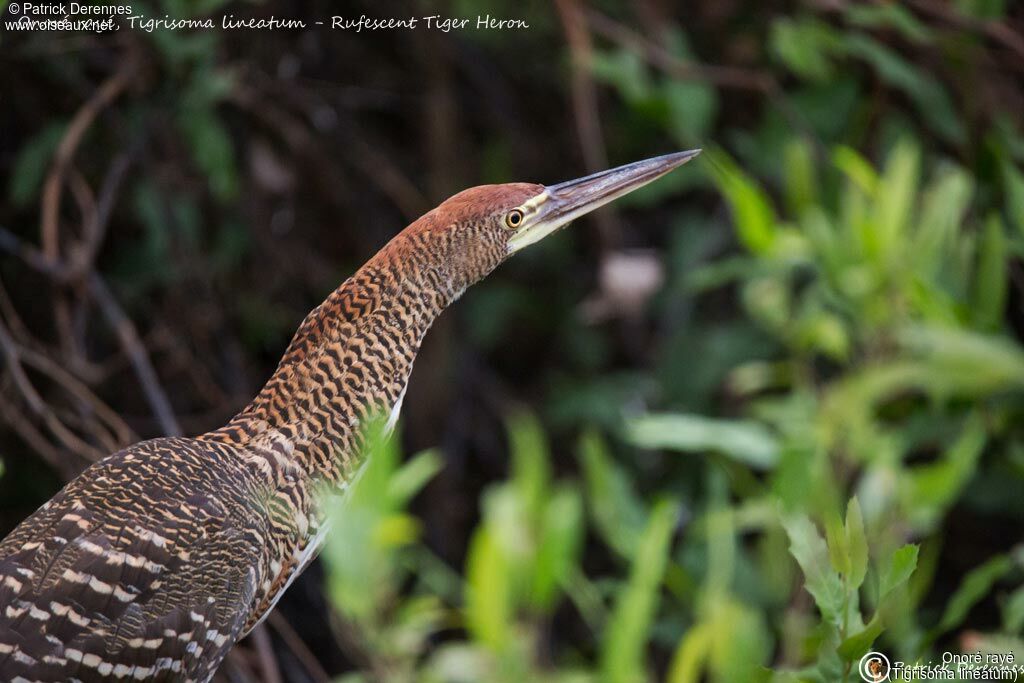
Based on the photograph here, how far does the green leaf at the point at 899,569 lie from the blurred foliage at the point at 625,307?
520 millimetres

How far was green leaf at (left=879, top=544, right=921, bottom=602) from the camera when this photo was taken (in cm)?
155

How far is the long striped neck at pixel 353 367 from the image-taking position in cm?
214

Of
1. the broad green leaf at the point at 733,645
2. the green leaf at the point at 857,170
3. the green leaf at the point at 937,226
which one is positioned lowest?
the broad green leaf at the point at 733,645

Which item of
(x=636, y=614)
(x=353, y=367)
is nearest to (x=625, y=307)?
(x=636, y=614)

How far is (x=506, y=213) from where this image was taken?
222 cm

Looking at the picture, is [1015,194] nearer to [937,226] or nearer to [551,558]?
[937,226]

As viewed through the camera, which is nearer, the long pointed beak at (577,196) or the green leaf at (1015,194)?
the long pointed beak at (577,196)

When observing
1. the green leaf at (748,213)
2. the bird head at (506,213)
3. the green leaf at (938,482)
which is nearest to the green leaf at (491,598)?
the bird head at (506,213)

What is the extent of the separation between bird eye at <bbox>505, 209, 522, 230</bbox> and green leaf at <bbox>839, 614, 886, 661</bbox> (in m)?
0.93

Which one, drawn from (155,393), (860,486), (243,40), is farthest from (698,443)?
(243,40)
